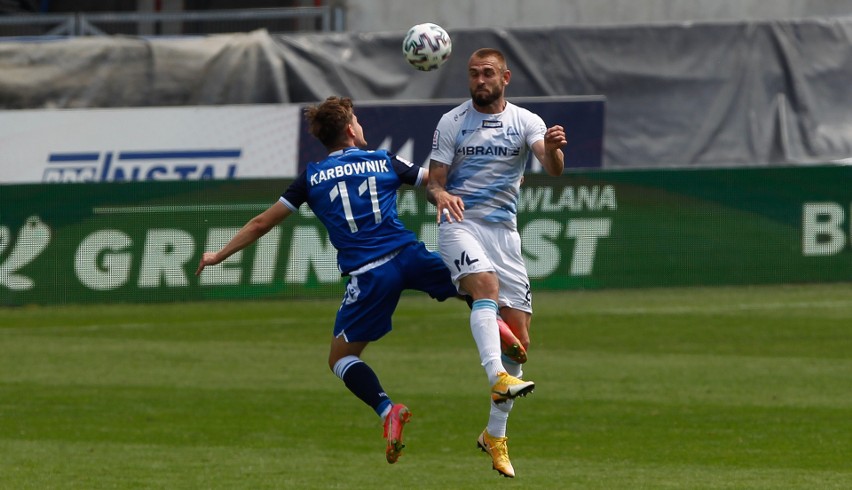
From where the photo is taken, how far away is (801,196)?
21859 mm

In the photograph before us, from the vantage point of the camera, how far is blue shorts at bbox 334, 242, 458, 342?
10148 mm

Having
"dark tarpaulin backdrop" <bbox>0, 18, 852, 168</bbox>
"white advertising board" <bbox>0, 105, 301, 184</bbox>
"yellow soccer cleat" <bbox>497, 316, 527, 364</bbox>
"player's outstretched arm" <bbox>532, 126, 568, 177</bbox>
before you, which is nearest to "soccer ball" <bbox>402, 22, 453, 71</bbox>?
"player's outstretched arm" <bbox>532, 126, 568, 177</bbox>

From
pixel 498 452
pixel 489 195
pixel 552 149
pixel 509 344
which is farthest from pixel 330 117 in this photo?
pixel 498 452

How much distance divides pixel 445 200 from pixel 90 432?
6.09 m

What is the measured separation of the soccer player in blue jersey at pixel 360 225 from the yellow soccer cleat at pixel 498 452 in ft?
2.26

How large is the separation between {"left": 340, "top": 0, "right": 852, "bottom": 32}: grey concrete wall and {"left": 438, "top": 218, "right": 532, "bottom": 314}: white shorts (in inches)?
755

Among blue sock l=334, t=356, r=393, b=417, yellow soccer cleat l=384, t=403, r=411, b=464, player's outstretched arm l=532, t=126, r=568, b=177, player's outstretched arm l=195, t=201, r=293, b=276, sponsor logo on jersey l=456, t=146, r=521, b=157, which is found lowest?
yellow soccer cleat l=384, t=403, r=411, b=464

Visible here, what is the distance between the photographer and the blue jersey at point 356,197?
10.1 m

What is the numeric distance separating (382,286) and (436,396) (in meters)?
6.15

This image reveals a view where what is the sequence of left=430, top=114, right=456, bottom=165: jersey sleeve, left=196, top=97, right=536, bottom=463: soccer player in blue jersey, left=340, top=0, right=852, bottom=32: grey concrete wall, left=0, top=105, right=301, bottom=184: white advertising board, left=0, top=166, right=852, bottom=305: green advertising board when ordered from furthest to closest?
left=340, top=0, right=852, bottom=32: grey concrete wall, left=0, top=105, right=301, bottom=184: white advertising board, left=0, top=166, right=852, bottom=305: green advertising board, left=430, top=114, right=456, bottom=165: jersey sleeve, left=196, top=97, right=536, bottom=463: soccer player in blue jersey

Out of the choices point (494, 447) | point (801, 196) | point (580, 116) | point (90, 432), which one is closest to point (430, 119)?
point (580, 116)

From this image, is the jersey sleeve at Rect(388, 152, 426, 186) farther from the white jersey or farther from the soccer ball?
the soccer ball

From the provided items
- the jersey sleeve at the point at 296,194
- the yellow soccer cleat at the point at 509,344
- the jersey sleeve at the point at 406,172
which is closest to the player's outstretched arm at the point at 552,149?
the jersey sleeve at the point at 406,172

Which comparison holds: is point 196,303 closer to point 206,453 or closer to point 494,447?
point 206,453
